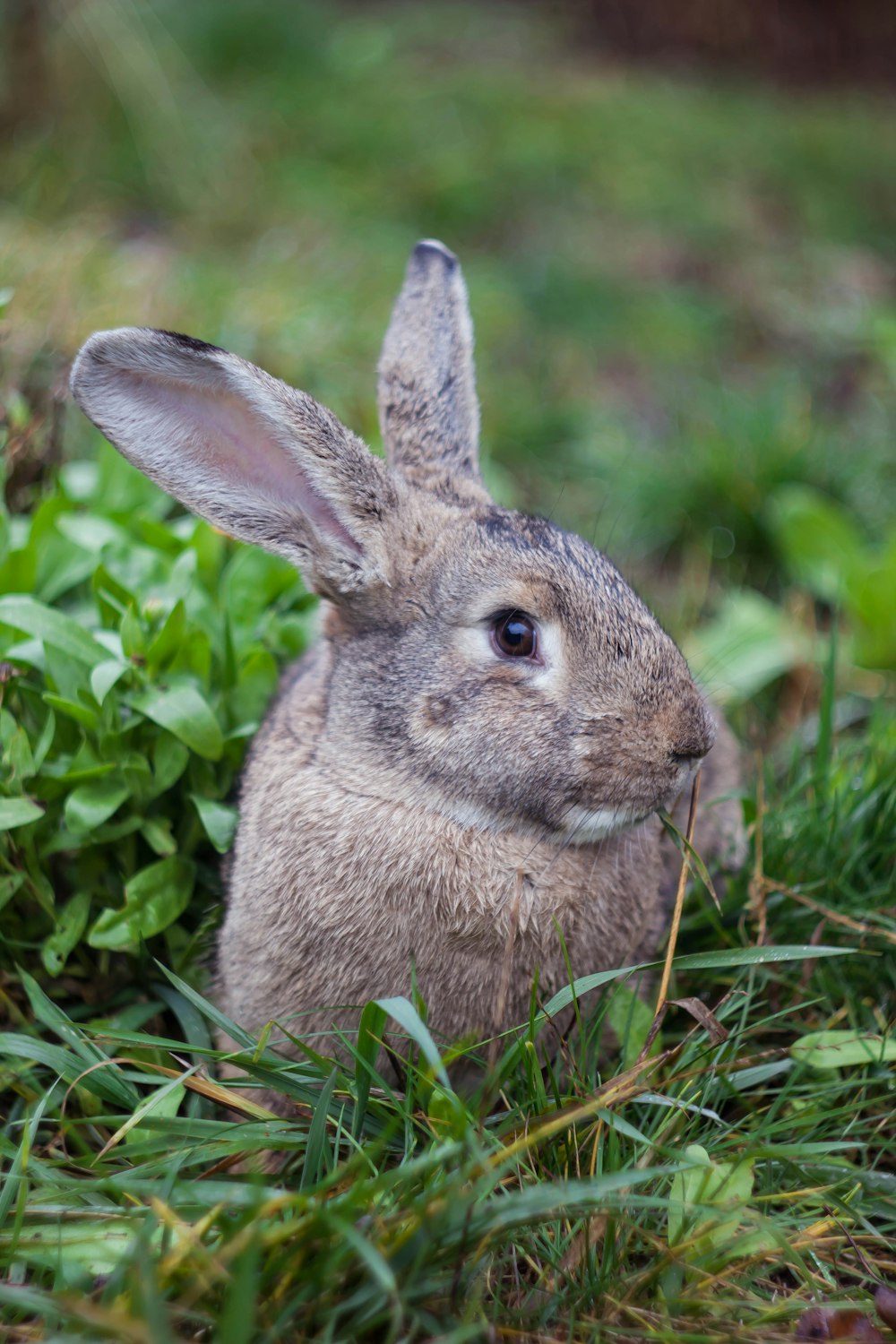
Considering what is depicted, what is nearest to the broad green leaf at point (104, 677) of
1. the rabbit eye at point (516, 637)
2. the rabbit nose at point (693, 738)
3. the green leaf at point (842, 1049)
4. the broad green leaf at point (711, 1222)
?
the rabbit eye at point (516, 637)

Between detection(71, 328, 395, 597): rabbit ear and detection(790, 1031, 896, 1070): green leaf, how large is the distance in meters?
1.54

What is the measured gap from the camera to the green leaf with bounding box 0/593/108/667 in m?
3.11

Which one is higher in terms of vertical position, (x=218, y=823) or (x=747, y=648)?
(x=747, y=648)

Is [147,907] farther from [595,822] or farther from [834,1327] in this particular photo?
[834,1327]

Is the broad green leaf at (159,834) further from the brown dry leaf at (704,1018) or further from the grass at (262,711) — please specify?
the brown dry leaf at (704,1018)

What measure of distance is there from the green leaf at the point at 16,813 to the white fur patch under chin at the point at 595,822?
4.21ft

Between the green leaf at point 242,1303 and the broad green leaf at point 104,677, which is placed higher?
the broad green leaf at point 104,677

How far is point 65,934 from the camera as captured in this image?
3008 mm

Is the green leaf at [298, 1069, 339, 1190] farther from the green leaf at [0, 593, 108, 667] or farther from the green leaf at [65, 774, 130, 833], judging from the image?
the green leaf at [0, 593, 108, 667]

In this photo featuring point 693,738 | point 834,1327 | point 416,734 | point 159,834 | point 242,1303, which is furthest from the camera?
point 159,834

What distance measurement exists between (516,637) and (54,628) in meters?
1.23

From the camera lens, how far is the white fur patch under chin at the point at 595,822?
8.89 feet

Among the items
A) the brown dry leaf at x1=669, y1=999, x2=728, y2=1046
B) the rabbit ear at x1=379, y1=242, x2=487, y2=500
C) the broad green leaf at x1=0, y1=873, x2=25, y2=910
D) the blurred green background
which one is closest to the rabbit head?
the rabbit ear at x1=379, y1=242, x2=487, y2=500

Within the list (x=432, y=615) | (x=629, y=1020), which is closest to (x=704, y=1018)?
(x=629, y=1020)
